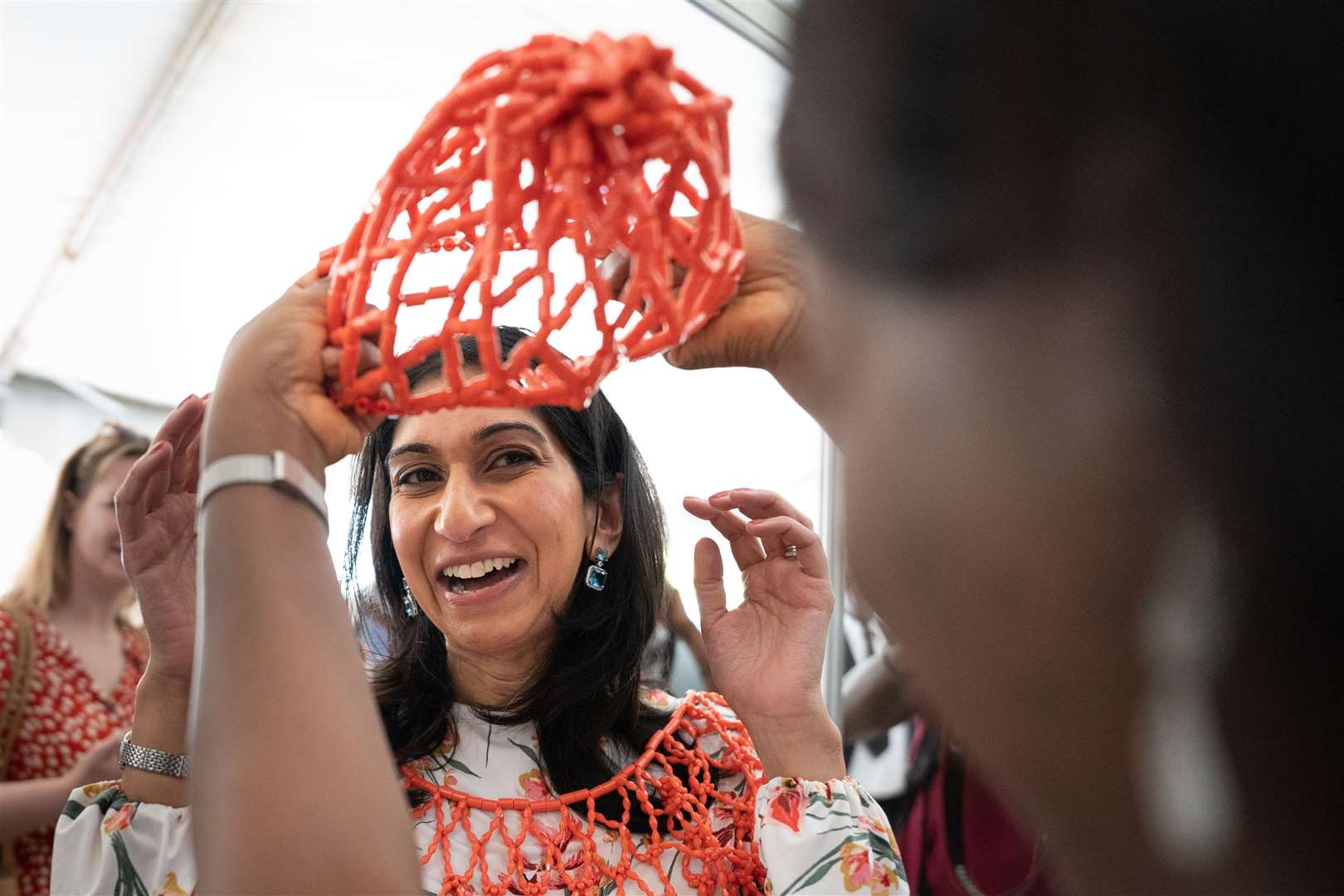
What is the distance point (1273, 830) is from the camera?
29cm

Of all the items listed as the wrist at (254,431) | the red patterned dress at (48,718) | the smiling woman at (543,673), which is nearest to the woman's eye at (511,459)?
the smiling woman at (543,673)

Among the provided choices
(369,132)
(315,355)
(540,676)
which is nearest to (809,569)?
(540,676)

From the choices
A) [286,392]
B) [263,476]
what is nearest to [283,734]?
[263,476]

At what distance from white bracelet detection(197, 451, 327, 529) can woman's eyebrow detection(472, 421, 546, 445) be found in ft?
2.91

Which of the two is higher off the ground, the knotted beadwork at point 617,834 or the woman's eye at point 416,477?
the woman's eye at point 416,477

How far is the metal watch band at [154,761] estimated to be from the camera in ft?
3.95

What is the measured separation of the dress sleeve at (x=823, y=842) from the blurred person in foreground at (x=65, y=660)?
1.14 m

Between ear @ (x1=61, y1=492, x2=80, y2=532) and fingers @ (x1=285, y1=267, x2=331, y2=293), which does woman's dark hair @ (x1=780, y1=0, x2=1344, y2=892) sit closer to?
fingers @ (x1=285, y1=267, x2=331, y2=293)

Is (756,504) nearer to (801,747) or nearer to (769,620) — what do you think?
(769,620)

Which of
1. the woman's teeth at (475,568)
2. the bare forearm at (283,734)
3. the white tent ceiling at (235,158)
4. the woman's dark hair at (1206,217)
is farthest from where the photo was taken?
the white tent ceiling at (235,158)

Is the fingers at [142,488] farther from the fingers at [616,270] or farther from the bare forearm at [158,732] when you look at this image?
the fingers at [616,270]

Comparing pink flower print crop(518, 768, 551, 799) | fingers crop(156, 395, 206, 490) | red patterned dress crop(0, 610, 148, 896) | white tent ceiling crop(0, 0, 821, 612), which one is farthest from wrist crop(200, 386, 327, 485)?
red patterned dress crop(0, 610, 148, 896)

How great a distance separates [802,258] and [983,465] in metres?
0.12

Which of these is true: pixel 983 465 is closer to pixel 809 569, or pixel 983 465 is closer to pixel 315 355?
pixel 315 355
